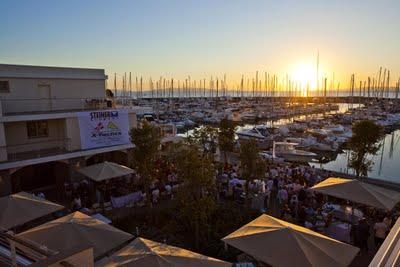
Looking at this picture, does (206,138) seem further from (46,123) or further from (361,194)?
A: (361,194)

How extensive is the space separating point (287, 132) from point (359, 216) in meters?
37.7

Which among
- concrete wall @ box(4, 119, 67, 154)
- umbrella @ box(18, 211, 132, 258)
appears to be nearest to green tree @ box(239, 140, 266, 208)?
umbrella @ box(18, 211, 132, 258)

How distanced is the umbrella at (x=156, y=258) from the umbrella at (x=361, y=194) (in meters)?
8.59

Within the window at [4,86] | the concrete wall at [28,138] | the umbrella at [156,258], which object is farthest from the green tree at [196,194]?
the window at [4,86]

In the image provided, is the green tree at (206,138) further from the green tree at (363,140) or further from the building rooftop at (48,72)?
the green tree at (363,140)

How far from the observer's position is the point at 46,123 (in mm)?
21781

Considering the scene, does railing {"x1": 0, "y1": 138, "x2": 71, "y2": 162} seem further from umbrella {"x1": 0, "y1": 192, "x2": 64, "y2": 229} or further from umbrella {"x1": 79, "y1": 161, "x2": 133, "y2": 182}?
umbrella {"x1": 0, "y1": 192, "x2": 64, "y2": 229}

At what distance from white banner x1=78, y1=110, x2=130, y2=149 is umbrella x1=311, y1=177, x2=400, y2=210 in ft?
47.2

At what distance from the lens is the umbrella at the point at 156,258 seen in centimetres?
821

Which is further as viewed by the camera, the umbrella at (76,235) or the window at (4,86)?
the window at (4,86)

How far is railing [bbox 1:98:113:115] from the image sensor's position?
2090 cm

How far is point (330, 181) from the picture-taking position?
16.6 metres

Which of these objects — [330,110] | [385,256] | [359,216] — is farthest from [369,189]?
[330,110]

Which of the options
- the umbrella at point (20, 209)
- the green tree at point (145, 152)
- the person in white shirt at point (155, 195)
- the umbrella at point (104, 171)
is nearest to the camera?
the umbrella at point (20, 209)
